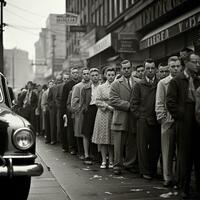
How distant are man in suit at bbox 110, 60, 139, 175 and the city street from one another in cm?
30

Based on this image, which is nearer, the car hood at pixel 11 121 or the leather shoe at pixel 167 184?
the car hood at pixel 11 121

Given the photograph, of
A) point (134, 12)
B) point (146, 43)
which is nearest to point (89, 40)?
point (134, 12)

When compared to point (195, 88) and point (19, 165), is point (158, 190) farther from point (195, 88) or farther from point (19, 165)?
point (19, 165)

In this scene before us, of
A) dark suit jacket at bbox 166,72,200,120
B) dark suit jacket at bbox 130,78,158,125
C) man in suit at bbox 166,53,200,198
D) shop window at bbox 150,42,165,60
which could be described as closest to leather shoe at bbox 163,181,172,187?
man in suit at bbox 166,53,200,198

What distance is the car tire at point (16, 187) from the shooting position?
5981 millimetres

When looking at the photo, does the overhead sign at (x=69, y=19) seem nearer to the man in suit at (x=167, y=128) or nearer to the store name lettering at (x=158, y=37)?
the store name lettering at (x=158, y=37)

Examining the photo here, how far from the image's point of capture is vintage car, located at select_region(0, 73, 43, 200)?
5.52m

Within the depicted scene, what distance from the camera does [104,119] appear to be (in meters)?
9.50

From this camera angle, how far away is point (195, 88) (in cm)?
645

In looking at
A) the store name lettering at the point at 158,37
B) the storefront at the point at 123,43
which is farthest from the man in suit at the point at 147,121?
the storefront at the point at 123,43

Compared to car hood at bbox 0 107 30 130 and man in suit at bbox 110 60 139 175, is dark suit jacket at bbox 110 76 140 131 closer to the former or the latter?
Answer: man in suit at bbox 110 60 139 175

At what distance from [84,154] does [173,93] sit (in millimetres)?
4804

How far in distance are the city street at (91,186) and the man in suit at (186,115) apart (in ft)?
1.43

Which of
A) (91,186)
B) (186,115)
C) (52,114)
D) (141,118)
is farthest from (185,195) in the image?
(52,114)
